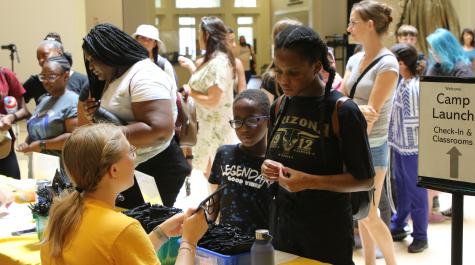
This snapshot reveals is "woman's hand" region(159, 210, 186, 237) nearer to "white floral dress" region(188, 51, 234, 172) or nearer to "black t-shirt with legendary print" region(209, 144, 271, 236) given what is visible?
"black t-shirt with legendary print" region(209, 144, 271, 236)

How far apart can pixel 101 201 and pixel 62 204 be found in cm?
11

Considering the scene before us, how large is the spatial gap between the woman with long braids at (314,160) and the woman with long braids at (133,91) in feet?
2.36

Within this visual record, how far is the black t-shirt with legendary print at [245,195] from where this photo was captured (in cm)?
263

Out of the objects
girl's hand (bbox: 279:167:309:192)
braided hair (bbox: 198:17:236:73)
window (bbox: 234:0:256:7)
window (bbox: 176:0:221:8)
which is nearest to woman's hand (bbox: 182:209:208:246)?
girl's hand (bbox: 279:167:309:192)

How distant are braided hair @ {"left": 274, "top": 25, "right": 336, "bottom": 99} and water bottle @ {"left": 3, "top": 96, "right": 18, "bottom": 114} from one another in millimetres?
3266

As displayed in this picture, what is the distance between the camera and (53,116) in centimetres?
398

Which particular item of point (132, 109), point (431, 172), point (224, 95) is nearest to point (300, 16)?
point (224, 95)

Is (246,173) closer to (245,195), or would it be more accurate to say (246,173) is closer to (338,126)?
(245,195)

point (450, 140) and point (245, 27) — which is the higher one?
point (245, 27)

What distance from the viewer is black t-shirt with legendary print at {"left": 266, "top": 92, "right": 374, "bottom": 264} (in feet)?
7.05

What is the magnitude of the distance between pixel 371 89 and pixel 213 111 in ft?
5.12

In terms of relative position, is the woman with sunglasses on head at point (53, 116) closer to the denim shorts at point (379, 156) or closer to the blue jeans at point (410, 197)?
the denim shorts at point (379, 156)

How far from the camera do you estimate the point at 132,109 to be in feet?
9.21

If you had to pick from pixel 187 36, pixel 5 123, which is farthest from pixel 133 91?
pixel 187 36
